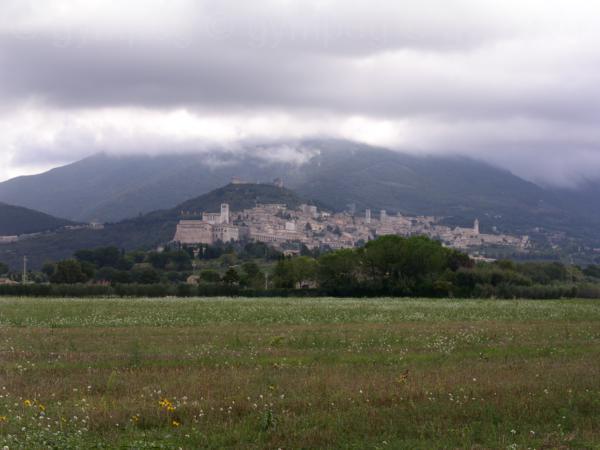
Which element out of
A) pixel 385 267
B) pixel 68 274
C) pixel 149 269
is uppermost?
pixel 385 267

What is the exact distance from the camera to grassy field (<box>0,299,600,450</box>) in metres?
11.3

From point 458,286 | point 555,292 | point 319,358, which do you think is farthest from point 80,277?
point 319,358

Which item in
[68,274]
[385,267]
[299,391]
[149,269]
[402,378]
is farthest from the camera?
[149,269]

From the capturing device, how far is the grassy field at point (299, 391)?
11273 mm

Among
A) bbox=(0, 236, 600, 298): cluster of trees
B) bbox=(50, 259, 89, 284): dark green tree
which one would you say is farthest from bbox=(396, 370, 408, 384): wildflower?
bbox=(50, 259, 89, 284): dark green tree

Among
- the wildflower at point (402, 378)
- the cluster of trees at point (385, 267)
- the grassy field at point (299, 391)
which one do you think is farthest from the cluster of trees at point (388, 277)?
the wildflower at point (402, 378)

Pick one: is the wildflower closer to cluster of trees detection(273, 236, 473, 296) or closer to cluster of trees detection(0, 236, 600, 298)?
cluster of trees detection(0, 236, 600, 298)

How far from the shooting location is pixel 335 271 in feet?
327

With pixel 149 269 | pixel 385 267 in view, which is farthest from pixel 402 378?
pixel 149 269

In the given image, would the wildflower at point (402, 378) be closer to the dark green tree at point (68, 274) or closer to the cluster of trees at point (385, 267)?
the cluster of trees at point (385, 267)

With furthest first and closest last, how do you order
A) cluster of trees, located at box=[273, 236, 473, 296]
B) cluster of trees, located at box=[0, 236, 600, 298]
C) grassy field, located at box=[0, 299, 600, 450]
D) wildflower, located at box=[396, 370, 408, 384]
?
cluster of trees, located at box=[273, 236, 473, 296], cluster of trees, located at box=[0, 236, 600, 298], wildflower, located at box=[396, 370, 408, 384], grassy field, located at box=[0, 299, 600, 450]

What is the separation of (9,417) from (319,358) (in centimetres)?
906

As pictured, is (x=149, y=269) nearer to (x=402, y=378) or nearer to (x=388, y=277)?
(x=388, y=277)

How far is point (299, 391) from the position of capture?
14.3 metres
